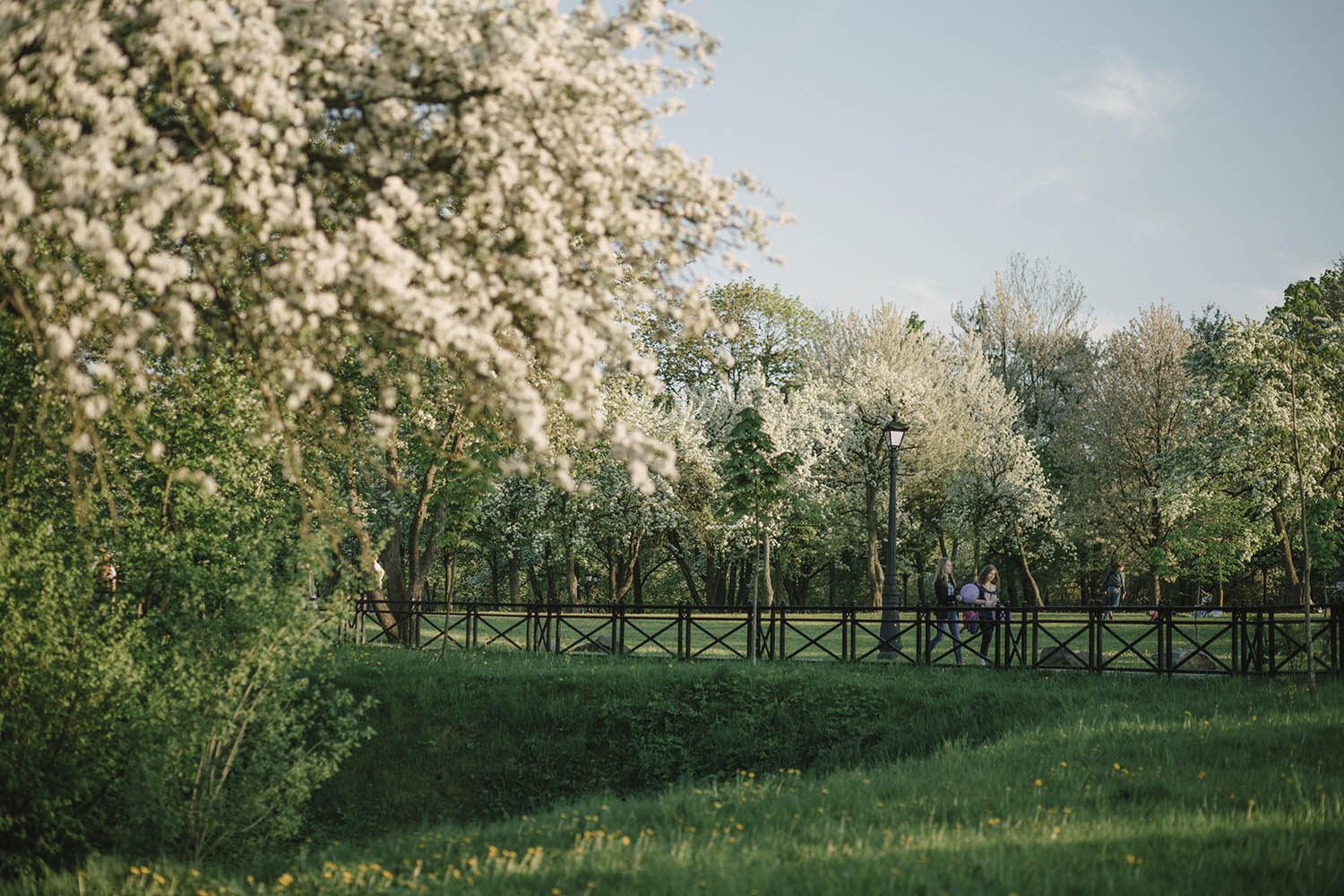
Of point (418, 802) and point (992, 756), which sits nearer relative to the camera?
point (992, 756)

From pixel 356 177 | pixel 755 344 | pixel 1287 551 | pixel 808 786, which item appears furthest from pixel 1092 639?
pixel 755 344

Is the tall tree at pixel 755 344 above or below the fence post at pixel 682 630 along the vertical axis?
above

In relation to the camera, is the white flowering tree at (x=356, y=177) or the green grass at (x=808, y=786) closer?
the white flowering tree at (x=356, y=177)

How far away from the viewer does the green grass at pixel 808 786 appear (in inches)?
255

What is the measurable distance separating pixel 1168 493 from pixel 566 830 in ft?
79.3

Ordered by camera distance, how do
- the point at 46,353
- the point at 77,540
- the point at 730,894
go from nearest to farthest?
1. the point at 730,894
2. the point at 46,353
3. the point at 77,540

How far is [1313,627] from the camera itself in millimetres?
17859

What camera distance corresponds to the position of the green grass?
255 inches

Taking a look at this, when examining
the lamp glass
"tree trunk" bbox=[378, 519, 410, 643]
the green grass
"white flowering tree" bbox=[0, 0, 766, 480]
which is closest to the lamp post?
the lamp glass

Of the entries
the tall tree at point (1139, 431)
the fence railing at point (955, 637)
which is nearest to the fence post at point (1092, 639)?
the fence railing at point (955, 637)

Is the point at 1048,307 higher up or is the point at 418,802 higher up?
the point at 1048,307

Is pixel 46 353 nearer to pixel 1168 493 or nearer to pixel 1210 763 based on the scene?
pixel 1210 763

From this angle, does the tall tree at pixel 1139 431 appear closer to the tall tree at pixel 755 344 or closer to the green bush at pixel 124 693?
the tall tree at pixel 755 344

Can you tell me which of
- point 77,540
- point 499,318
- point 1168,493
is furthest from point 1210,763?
point 1168,493
